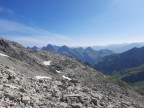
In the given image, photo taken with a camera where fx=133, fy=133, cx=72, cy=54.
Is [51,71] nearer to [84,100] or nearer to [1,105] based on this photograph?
[84,100]

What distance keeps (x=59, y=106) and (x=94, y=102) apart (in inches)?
324

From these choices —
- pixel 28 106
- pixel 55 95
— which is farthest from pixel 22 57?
pixel 28 106

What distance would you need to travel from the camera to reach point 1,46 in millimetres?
87688

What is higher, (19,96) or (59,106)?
(19,96)

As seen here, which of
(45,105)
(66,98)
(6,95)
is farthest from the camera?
(66,98)

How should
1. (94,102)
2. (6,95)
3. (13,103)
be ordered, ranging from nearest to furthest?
1. (13,103)
2. (6,95)
3. (94,102)

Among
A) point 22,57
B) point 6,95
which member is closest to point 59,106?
point 6,95

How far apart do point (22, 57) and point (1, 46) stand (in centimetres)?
1814

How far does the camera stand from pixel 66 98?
891 inches

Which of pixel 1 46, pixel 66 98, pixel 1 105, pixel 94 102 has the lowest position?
pixel 94 102

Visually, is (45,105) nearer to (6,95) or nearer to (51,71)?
(6,95)

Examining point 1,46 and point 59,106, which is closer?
point 59,106

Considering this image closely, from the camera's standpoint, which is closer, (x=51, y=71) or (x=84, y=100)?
(x=84, y=100)

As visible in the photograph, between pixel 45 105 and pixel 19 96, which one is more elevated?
pixel 19 96
